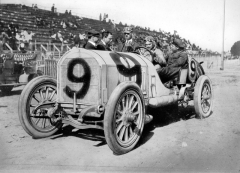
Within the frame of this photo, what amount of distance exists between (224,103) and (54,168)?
589 cm

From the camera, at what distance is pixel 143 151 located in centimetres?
374

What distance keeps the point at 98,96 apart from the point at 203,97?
9.96ft

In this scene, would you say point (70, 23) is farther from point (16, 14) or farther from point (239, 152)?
point (239, 152)

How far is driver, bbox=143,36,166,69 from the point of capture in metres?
5.16

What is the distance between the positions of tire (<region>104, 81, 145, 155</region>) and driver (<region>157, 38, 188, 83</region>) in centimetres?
157

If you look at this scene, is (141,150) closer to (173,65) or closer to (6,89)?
(173,65)

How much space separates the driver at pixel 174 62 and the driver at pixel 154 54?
162mm

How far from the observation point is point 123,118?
143 inches

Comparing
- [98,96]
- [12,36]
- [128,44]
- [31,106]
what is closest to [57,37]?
[12,36]

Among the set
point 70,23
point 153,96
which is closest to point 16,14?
point 70,23

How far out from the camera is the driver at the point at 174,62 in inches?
207

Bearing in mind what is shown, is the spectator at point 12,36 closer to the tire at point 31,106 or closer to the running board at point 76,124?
the tire at point 31,106

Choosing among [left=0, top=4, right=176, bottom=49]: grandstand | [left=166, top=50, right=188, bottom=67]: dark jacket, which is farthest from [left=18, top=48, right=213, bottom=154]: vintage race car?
[left=0, top=4, right=176, bottom=49]: grandstand

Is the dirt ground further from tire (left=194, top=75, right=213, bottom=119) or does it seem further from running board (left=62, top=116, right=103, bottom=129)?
running board (left=62, top=116, right=103, bottom=129)
